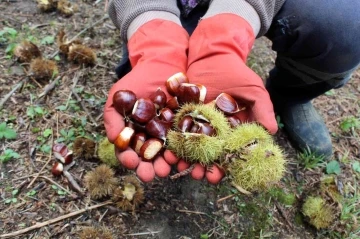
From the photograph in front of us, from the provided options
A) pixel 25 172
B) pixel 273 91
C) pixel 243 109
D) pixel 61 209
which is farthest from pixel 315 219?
pixel 25 172

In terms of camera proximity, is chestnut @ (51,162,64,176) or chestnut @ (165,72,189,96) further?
chestnut @ (51,162,64,176)

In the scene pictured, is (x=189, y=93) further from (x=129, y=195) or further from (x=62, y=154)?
(x=62, y=154)

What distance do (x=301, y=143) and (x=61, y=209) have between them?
122 centimetres

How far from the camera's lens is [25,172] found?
173 cm

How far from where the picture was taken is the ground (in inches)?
63.8

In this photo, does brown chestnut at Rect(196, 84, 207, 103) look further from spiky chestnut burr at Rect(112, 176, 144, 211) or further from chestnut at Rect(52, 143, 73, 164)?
chestnut at Rect(52, 143, 73, 164)

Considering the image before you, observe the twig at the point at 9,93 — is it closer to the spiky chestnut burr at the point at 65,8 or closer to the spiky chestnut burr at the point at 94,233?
the spiky chestnut burr at the point at 65,8

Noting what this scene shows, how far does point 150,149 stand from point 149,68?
353 mm

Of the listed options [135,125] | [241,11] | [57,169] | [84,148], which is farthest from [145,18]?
[57,169]

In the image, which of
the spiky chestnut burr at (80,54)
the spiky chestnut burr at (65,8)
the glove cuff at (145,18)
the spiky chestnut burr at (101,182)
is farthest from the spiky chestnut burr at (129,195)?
the spiky chestnut burr at (65,8)

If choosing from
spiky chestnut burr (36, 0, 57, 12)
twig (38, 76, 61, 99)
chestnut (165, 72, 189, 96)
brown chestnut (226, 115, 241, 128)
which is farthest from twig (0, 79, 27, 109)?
brown chestnut (226, 115, 241, 128)

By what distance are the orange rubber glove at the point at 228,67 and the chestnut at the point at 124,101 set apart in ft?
0.99

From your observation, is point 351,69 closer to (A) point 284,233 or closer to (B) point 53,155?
(A) point 284,233

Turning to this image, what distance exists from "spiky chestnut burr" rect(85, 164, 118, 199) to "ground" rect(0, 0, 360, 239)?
0.20ft
